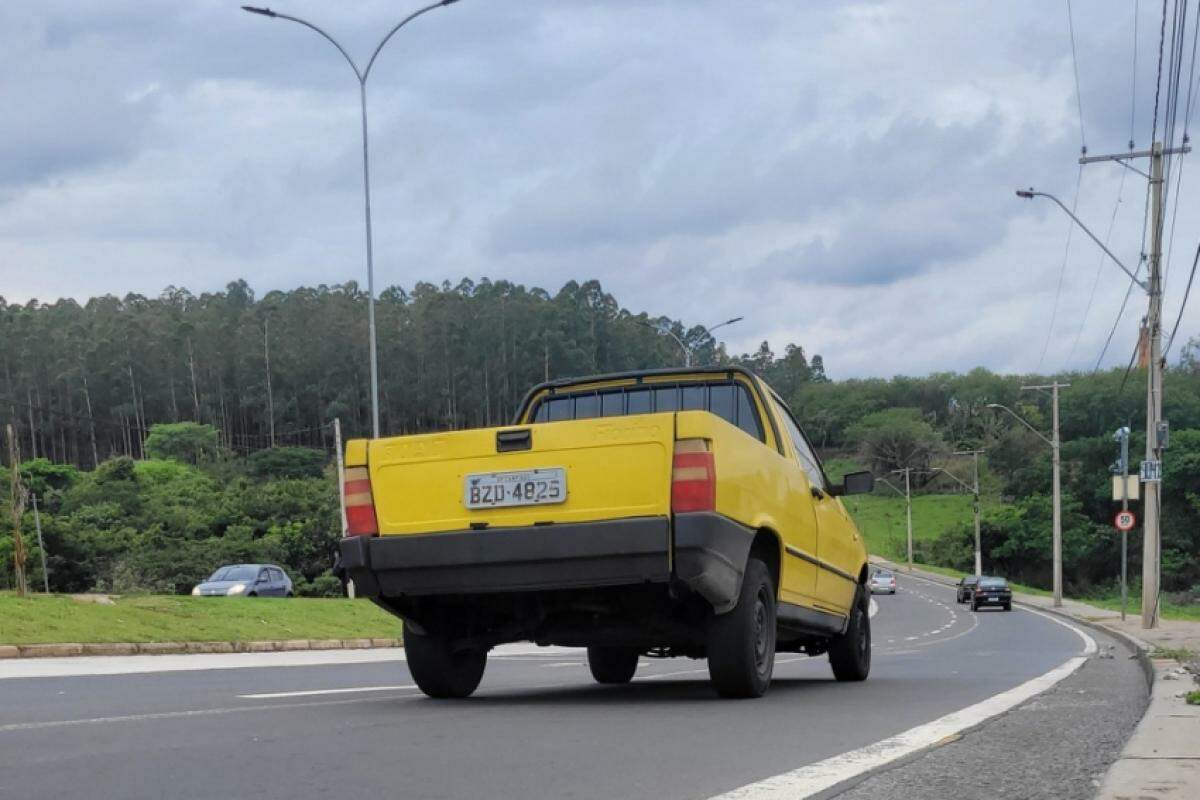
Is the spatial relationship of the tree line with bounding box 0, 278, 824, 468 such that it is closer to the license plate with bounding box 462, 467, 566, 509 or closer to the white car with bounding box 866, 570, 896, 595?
the white car with bounding box 866, 570, 896, 595

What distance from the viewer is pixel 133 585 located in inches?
2062

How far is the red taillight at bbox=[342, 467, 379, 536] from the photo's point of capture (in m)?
8.87

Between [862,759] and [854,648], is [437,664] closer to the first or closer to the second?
[862,759]

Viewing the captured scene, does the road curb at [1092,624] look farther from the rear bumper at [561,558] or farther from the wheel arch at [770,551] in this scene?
the rear bumper at [561,558]

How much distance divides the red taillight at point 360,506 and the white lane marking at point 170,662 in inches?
204

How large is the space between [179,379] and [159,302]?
23.7 meters

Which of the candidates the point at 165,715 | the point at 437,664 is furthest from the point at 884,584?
the point at 165,715

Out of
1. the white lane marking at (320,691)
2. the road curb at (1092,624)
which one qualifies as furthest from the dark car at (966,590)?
the white lane marking at (320,691)

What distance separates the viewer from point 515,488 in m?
8.53

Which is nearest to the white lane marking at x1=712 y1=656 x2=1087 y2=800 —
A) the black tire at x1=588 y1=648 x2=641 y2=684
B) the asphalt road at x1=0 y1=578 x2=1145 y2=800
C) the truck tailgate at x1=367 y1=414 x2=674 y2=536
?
the asphalt road at x1=0 y1=578 x2=1145 y2=800

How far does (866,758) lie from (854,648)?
5.99 metres

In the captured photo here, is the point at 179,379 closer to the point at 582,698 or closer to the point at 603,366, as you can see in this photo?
the point at 603,366

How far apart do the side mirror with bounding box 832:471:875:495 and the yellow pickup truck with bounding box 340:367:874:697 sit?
1369 millimetres

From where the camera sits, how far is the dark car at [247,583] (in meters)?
34.9
